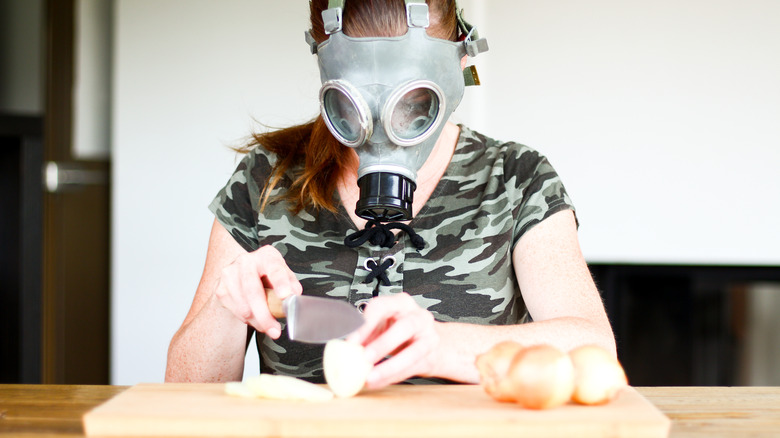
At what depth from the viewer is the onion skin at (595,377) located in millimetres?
876

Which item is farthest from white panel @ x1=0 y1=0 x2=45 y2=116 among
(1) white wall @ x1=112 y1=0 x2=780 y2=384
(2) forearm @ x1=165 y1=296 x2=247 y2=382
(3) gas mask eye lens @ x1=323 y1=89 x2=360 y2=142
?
(3) gas mask eye lens @ x1=323 y1=89 x2=360 y2=142

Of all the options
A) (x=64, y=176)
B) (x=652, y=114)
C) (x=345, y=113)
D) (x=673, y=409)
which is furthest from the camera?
(x=64, y=176)

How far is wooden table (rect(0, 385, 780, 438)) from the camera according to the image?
36.6 inches

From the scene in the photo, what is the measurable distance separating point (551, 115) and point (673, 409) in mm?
1694

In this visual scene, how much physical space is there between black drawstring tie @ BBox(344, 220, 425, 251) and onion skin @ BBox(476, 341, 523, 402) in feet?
1.71

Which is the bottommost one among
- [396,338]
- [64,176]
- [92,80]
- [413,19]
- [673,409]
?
[673,409]

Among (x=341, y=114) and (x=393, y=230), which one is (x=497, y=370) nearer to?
(x=341, y=114)

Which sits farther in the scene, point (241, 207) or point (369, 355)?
point (241, 207)

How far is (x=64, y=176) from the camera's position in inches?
114

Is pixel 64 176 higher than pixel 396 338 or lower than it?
higher

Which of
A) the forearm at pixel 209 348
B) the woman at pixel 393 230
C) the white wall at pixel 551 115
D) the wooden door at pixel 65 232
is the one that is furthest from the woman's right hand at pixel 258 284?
the wooden door at pixel 65 232

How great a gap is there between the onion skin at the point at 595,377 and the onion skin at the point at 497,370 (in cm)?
7

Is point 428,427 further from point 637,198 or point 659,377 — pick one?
point 659,377

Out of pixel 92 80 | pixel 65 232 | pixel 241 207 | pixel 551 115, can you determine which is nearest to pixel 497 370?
pixel 241 207
